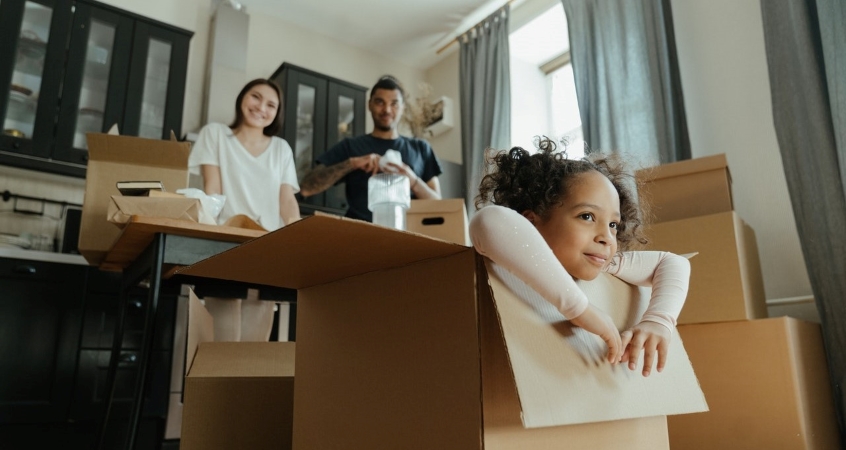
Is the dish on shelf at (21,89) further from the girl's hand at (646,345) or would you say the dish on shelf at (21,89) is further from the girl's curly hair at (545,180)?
the girl's hand at (646,345)

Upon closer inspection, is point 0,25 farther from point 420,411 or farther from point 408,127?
point 420,411

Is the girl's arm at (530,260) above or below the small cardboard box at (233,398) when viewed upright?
above

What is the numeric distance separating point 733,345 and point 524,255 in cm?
114

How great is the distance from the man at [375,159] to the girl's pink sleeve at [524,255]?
5.26ft

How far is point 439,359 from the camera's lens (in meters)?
0.65

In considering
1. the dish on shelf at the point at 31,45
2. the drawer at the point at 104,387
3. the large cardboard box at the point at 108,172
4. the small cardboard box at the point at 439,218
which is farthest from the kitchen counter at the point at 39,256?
the small cardboard box at the point at 439,218

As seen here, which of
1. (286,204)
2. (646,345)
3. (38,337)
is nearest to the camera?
(646,345)

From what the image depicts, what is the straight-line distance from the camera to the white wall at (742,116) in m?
2.07

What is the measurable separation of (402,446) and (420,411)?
0.05 meters

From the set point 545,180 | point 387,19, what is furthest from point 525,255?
point 387,19

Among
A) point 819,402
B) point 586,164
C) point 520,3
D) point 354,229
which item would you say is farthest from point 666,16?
point 354,229

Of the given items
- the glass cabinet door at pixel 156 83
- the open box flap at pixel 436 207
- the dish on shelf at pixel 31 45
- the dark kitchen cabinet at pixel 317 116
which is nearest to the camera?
the open box flap at pixel 436 207

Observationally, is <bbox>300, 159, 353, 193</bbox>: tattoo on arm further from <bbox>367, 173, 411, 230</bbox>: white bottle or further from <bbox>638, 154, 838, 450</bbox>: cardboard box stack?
<bbox>638, 154, 838, 450</bbox>: cardboard box stack

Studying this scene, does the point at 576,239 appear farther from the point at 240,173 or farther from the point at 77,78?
the point at 77,78
